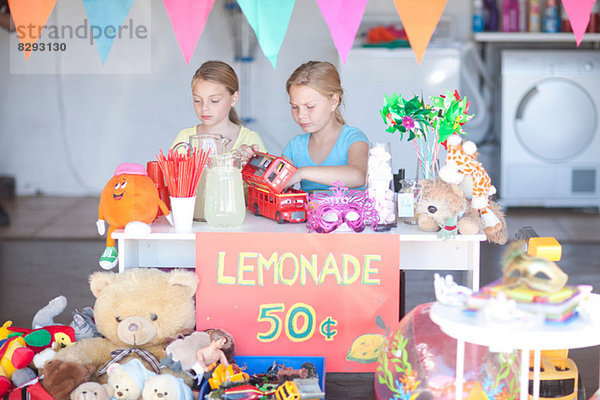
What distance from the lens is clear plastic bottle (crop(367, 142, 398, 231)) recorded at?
231cm

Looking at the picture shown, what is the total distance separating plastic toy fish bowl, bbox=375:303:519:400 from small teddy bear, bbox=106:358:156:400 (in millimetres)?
700

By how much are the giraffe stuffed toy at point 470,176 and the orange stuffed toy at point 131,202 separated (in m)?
0.91

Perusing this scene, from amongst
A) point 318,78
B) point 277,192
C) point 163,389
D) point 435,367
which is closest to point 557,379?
point 435,367

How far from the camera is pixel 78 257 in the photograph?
450 centimetres

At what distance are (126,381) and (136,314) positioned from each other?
0.72 feet

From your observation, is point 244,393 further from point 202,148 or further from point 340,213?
point 202,148

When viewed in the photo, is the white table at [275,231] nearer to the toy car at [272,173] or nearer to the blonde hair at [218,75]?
the toy car at [272,173]

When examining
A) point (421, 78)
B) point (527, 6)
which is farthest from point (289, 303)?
point (527, 6)

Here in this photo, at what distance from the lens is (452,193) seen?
226 centimetres

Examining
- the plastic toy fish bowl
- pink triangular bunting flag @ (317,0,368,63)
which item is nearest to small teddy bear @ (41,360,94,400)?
the plastic toy fish bowl

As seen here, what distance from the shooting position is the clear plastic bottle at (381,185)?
91.1 inches

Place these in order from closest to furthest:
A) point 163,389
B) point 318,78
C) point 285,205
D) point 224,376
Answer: point 163,389, point 224,376, point 285,205, point 318,78

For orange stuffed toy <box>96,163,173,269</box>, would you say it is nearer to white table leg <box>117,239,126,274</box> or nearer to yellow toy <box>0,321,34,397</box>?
white table leg <box>117,239,126,274</box>

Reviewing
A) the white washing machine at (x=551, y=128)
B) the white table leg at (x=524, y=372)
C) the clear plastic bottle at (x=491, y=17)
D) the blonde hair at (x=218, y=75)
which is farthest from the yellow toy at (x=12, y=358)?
the clear plastic bottle at (x=491, y=17)
